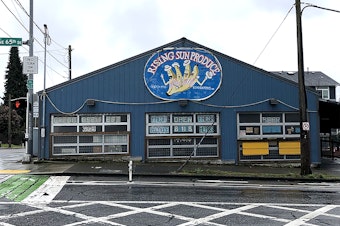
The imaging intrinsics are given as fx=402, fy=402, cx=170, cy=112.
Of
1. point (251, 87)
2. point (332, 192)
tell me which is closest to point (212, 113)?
point (251, 87)

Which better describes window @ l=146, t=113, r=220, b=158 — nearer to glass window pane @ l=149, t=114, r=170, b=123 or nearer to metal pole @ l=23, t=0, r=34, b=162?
glass window pane @ l=149, t=114, r=170, b=123

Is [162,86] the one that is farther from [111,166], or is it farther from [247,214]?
[247,214]

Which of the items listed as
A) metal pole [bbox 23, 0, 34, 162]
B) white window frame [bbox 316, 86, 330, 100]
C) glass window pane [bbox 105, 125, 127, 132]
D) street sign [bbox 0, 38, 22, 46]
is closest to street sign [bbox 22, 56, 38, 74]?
metal pole [bbox 23, 0, 34, 162]

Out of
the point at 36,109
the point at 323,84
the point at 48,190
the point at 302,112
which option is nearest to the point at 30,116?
the point at 36,109

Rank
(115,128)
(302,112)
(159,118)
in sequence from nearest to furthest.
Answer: (302,112) → (115,128) → (159,118)

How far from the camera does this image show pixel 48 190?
10.9m

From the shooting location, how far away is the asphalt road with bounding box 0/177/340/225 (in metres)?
7.55

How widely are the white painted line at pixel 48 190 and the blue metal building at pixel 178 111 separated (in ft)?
16.9

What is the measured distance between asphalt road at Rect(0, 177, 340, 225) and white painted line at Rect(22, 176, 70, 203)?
0.15 feet

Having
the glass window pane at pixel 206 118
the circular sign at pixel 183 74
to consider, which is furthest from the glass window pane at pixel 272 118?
the circular sign at pixel 183 74

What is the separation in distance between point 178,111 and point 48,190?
9.34 metres

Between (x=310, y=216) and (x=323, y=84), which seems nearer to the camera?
(x=310, y=216)

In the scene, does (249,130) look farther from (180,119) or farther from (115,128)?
(115,128)

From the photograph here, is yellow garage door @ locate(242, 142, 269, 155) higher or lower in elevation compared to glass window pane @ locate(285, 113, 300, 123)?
lower
